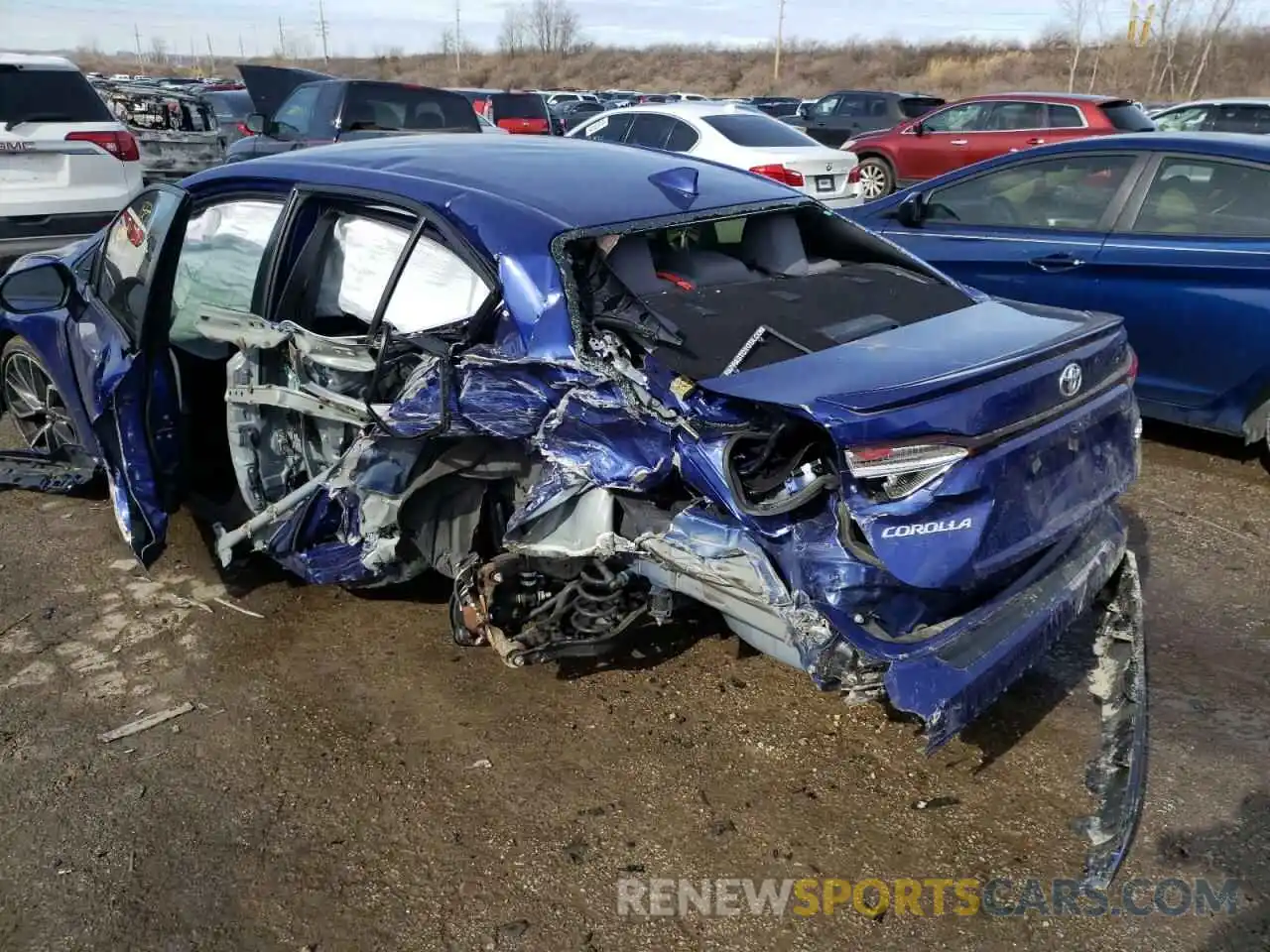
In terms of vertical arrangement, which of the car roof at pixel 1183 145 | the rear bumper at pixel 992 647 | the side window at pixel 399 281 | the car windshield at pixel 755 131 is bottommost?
the rear bumper at pixel 992 647

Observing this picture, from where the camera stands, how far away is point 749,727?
118 inches

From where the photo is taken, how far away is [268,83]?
14102 mm

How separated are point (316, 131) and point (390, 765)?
8.72 metres

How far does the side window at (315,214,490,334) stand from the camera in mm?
3062

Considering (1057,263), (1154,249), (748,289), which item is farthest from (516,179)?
(1154,249)

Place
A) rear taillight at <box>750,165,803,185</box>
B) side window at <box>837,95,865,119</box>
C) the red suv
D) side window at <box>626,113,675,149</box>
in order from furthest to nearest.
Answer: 1. side window at <box>837,95,865,119</box>
2. the red suv
3. side window at <box>626,113,675,149</box>
4. rear taillight at <box>750,165,803,185</box>

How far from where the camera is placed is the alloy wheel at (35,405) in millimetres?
4422

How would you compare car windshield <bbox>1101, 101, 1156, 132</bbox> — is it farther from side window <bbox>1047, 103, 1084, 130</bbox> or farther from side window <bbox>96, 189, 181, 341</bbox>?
side window <bbox>96, 189, 181, 341</bbox>

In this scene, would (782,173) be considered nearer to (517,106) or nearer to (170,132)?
(517,106)

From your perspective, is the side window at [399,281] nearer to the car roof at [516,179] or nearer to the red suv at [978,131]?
the car roof at [516,179]

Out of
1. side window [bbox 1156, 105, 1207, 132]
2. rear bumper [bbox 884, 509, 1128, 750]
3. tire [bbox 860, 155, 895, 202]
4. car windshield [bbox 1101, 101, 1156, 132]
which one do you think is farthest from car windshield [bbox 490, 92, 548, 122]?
rear bumper [bbox 884, 509, 1128, 750]

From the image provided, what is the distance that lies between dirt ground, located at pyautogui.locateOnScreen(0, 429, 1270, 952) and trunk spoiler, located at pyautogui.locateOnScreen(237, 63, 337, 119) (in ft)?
39.0

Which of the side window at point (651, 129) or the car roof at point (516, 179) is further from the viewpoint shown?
the side window at point (651, 129)

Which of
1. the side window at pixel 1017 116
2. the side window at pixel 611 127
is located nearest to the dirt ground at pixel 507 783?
the side window at pixel 611 127
